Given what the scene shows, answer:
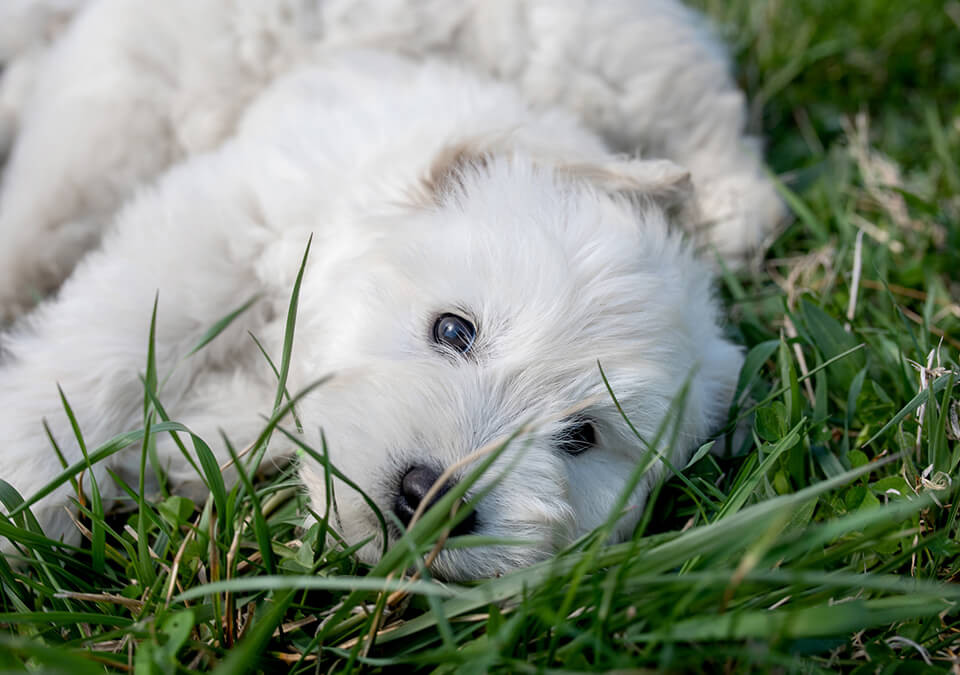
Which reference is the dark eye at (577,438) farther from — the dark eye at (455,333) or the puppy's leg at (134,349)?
the puppy's leg at (134,349)

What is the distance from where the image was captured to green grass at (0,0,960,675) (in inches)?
56.7

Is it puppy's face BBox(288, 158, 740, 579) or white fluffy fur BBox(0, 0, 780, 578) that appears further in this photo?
white fluffy fur BBox(0, 0, 780, 578)

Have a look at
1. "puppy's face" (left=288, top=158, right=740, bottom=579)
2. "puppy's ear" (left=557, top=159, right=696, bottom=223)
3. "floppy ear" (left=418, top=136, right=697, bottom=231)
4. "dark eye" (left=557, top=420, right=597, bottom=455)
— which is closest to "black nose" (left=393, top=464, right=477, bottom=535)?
"puppy's face" (left=288, top=158, right=740, bottom=579)

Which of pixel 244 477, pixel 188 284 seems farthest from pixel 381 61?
pixel 244 477

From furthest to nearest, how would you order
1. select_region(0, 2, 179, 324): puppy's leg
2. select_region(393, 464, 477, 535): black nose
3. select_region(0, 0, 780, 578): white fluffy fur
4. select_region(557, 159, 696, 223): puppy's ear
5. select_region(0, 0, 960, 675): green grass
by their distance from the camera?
select_region(0, 2, 179, 324): puppy's leg → select_region(557, 159, 696, 223): puppy's ear → select_region(0, 0, 780, 578): white fluffy fur → select_region(393, 464, 477, 535): black nose → select_region(0, 0, 960, 675): green grass

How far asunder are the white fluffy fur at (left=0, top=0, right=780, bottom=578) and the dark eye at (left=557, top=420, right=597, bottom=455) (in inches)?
1.5

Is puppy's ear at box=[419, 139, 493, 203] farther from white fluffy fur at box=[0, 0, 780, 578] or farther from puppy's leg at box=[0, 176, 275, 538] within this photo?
puppy's leg at box=[0, 176, 275, 538]

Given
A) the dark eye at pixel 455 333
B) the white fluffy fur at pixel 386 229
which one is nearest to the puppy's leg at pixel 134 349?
the white fluffy fur at pixel 386 229

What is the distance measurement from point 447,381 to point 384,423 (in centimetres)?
20

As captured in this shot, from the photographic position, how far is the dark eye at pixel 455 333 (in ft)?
6.84

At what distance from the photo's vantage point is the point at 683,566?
1.73 meters

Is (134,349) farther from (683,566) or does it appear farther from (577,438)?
(683,566)

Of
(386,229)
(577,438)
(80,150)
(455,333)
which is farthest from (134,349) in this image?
(577,438)

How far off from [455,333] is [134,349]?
3.15 ft
